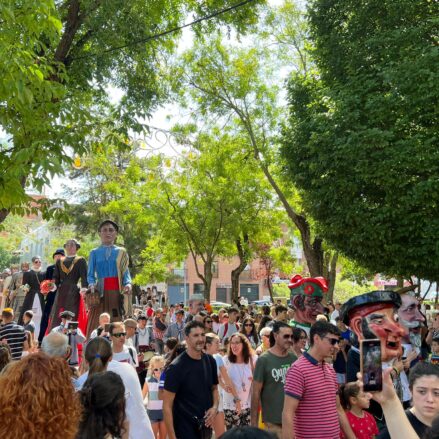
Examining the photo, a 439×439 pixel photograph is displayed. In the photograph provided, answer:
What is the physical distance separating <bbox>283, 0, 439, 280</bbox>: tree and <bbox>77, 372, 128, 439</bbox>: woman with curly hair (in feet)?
40.7

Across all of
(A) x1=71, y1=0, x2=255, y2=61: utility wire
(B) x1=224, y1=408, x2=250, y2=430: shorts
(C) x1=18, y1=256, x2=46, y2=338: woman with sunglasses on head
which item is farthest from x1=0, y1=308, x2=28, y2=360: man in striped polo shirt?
(A) x1=71, y1=0, x2=255, y2=61: utility wire

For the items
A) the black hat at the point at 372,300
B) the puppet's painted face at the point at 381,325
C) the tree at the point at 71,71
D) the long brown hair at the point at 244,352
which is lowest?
the long brown hair at the point at 244,352

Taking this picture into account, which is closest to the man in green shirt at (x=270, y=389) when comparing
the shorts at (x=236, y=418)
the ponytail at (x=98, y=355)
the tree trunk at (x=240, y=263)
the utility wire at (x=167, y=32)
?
the shorts at (x=236, y=418)

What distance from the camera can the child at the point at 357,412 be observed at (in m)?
6.09

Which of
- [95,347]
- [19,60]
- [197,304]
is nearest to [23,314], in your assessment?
[197,304]

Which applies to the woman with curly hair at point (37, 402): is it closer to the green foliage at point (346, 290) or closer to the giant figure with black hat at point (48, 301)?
the giant figure with black hat at point (48, 301)

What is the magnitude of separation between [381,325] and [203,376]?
2.02m

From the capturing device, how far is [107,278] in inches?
404

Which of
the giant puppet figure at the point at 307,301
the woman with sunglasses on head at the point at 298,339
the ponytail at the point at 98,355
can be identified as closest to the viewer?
the ponytail at the point at 98,355

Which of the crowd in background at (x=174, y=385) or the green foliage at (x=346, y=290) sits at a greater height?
the green foliage at (x=346, y=290)

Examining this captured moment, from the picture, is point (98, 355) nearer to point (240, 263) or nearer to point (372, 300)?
point (372, 300)

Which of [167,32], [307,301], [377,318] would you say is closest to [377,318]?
[377,318]

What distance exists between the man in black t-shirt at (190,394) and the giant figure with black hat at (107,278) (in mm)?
3921

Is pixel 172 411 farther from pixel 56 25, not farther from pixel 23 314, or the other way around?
pixel 23 314
